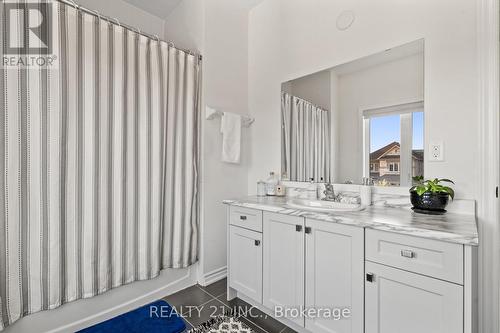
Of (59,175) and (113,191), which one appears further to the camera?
(113,191)

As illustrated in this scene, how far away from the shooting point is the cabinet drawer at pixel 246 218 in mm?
1683

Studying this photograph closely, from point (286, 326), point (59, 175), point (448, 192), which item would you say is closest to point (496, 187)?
point (448, 192)

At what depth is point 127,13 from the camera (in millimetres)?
2422

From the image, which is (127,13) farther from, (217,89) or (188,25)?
(217,89)

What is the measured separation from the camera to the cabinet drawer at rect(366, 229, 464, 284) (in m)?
0.97

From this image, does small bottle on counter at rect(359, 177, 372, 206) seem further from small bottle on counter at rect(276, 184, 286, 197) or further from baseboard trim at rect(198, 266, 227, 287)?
baseboard trim at rect(198, 266, 227, 287)

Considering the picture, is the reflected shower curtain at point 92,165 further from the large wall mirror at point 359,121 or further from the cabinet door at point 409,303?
the cabinet door at point 409,303

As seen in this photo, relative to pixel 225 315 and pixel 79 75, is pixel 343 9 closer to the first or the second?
pixel 79 75

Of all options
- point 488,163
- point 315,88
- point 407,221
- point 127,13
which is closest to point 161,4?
point 127,13

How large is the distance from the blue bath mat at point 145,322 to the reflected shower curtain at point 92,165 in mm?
238

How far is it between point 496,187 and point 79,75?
96.1 inches

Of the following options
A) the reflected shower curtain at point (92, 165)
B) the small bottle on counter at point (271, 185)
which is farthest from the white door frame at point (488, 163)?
the reflected shower curtain at point (92, 165)

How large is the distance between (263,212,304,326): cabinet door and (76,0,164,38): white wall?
7.85 ft

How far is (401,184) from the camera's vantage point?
1543 mm
